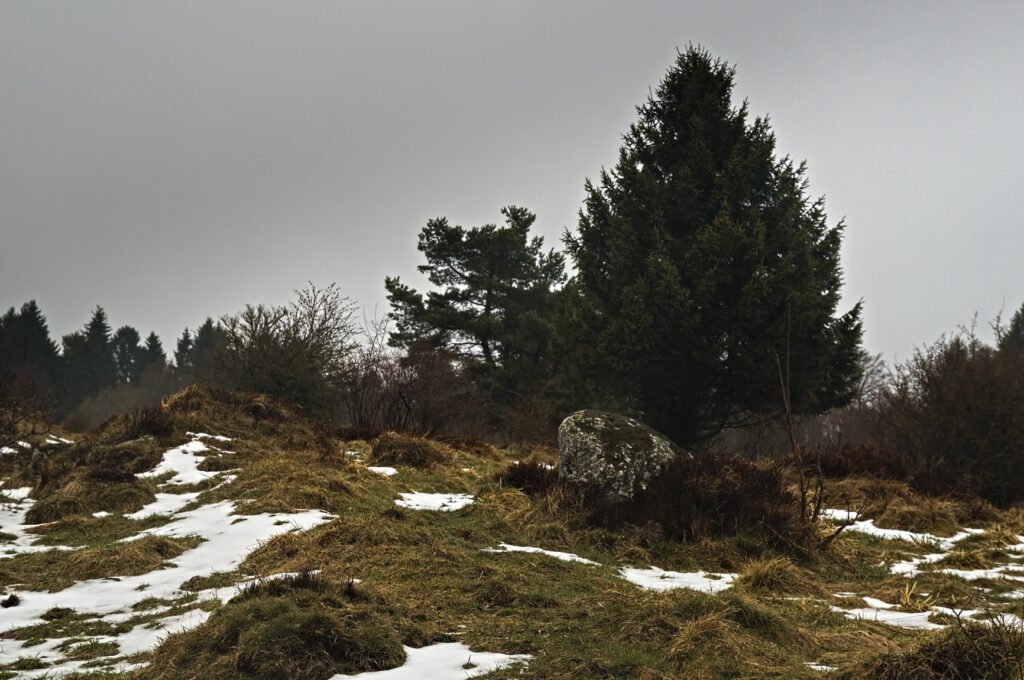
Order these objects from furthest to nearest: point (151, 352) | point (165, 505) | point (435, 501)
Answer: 1. point (151, 352)
2. point (435, 501)
3. point (165, 505)

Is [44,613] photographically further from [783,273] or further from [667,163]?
[667,163]

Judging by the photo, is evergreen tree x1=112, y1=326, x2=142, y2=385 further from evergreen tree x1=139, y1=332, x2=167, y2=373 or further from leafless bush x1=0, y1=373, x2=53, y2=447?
leafless bush x1=0, y1=373, x2=53, y2=447

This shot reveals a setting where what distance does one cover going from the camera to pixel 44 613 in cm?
475

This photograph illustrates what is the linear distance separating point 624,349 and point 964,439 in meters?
6.59

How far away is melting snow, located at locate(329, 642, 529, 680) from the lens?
325 centimetres

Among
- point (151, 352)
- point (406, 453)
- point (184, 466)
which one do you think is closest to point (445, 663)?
point (406, 453)

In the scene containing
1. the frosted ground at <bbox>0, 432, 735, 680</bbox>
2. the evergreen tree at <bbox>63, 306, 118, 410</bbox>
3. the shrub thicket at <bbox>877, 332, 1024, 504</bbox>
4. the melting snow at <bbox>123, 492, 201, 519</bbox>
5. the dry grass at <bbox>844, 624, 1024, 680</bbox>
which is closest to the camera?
the dry grass at <bbox>844, 624, 1024, 680</bbox>

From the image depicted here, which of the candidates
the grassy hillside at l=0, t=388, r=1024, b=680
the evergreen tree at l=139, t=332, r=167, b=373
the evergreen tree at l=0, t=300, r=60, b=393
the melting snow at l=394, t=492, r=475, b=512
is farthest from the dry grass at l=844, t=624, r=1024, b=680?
the evergreen tree at l=139, t=332, r=167, b=373

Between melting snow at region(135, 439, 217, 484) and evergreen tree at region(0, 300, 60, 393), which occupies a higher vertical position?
evergreen tree at region(0, 300, 60, 393)

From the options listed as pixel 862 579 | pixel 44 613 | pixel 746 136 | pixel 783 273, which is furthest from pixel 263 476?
pixel 746 136

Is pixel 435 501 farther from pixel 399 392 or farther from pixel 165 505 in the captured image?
pixel 399 392

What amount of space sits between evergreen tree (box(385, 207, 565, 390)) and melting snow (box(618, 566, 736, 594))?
19.9 metres

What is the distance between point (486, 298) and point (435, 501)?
20.1 meters

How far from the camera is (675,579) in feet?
18.7
